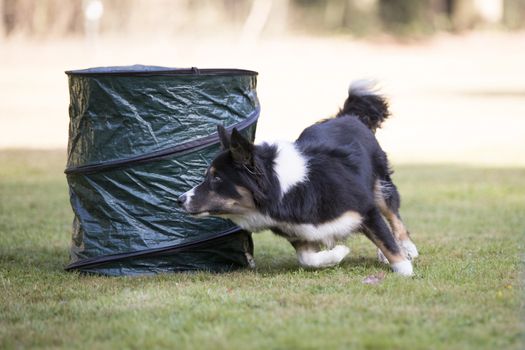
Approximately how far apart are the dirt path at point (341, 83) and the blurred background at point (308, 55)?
5 cm

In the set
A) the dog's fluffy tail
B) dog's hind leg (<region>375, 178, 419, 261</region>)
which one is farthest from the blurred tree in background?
dog's hind leg (<region>375, 178, 419, 261</region>)

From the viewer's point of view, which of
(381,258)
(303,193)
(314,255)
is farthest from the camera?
(381,258)

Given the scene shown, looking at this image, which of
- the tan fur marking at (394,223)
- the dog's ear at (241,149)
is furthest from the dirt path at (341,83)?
the dog's ear at (241,149)

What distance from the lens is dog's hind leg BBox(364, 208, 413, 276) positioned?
602 centimetres

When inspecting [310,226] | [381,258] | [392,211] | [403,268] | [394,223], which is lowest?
[381,258]

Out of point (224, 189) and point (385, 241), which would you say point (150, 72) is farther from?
point (385, 241)

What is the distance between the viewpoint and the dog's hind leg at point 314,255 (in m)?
6.25

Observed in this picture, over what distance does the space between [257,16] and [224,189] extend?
33.8 m

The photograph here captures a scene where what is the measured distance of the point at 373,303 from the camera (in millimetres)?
5012

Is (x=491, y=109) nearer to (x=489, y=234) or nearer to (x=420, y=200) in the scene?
(x=420, y=200)

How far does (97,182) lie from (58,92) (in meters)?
20.9

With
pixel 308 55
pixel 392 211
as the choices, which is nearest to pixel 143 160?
pixel 392 211

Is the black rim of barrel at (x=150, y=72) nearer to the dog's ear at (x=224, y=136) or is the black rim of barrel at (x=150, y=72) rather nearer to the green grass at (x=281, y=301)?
the dog's ear at (x=224, y=136)

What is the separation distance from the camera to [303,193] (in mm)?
5773
